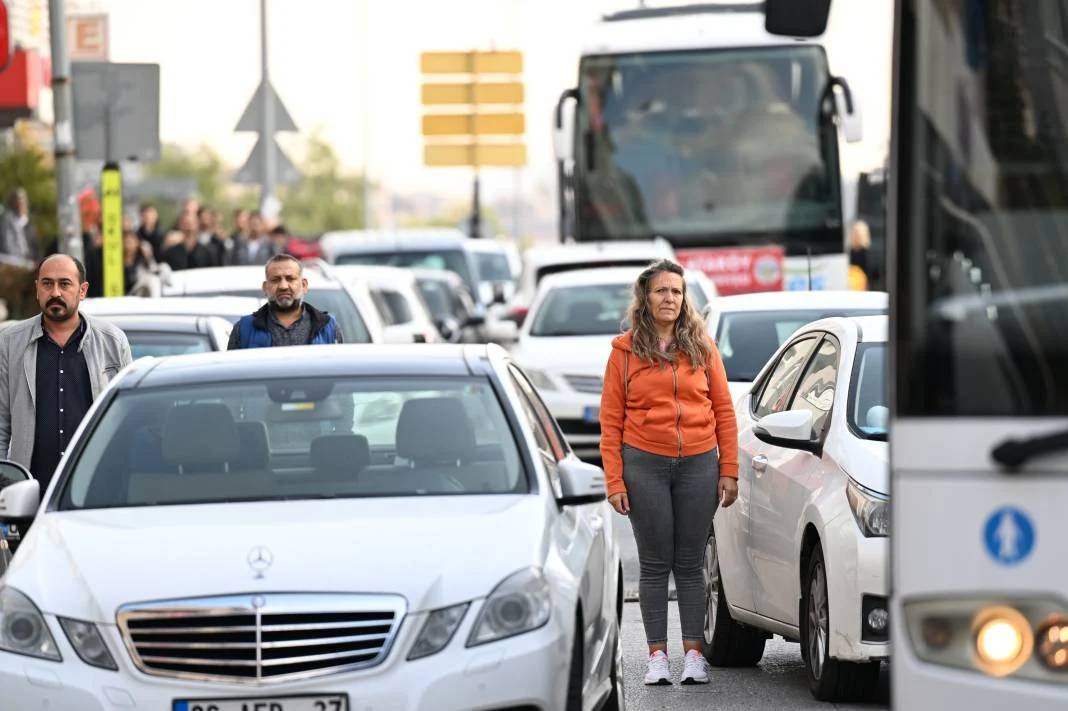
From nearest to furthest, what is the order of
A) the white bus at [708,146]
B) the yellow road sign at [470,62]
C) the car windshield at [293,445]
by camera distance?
the car windshield at [293,445] < the white bus at [708,146] < the yellow road sign at [470,62]

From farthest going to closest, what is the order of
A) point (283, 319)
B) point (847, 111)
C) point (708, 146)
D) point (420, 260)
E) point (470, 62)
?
point (470, 62)
point (420, 260)
point (708, 146)
point (847, 111)
point (283, 319)

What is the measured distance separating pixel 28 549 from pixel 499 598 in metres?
1.53

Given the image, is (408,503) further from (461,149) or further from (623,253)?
(461,149)

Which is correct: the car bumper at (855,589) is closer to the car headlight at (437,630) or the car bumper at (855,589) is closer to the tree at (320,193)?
the car headlight at (437,630)

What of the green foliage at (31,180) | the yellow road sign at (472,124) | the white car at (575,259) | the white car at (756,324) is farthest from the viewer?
the yellow road sign at (472,124)

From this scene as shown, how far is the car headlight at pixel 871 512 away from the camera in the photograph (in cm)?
857

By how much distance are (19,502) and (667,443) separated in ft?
10.2

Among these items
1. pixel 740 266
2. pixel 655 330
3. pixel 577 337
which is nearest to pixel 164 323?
pixel 655 330

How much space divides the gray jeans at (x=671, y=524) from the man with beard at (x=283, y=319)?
2.42 metres

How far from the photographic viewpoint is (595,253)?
73.8 ft

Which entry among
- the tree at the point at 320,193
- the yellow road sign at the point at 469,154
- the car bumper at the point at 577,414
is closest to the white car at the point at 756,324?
the car bumper at the point at 577,414

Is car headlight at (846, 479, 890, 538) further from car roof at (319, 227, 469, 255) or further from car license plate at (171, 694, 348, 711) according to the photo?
car roof at (319, 227, 469, 255)

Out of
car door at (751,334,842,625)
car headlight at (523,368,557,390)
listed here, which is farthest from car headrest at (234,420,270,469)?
car headlight at (523,368,557,390)

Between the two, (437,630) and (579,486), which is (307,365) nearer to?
(579,486)
